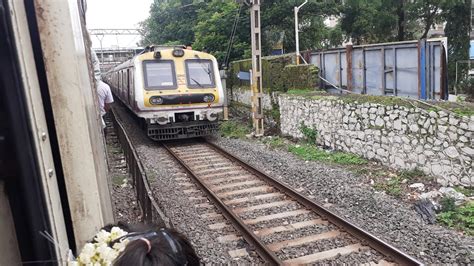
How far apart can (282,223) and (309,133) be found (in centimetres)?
494

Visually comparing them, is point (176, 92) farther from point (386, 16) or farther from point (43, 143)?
point (386, 16)

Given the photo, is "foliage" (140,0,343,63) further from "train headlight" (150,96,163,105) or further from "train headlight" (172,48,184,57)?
"train headlight" (150,96,163,105)

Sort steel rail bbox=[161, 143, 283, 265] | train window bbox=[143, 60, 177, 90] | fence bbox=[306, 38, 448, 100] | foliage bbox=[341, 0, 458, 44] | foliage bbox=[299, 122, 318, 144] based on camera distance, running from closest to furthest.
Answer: steel rail bbox=[161, 143, 283, 265]
fence bbox=[306, 38, 448, 100]
foliage bbox=[299, 122, 318, 144]
train window bbox=[143, 60, 177, 90]
foliage bbox=[341, 0, 458, 44]

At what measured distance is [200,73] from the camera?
11789 millimetres

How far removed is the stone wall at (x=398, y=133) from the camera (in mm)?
6172

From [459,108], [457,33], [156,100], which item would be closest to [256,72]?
[156,100]

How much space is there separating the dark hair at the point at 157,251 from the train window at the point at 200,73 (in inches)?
404

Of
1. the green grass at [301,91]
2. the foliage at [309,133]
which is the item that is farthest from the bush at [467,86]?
the foliage at [309,133]

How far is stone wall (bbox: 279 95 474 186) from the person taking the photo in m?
6.17

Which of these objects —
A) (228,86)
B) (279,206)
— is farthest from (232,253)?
(228,86)

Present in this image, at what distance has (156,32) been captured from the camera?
2822 cm

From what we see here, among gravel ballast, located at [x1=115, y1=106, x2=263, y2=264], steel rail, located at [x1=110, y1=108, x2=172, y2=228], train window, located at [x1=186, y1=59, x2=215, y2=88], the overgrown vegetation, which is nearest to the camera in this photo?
steel rail, located at [x1=110, y1=108, x2=172, y2=228]

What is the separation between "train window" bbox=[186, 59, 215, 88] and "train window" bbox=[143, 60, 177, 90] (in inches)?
18.2

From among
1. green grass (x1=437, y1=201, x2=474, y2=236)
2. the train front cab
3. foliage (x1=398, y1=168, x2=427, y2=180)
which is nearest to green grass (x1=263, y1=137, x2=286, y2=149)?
foliage (x1=398, y1=168, x2=427, y2=180)
